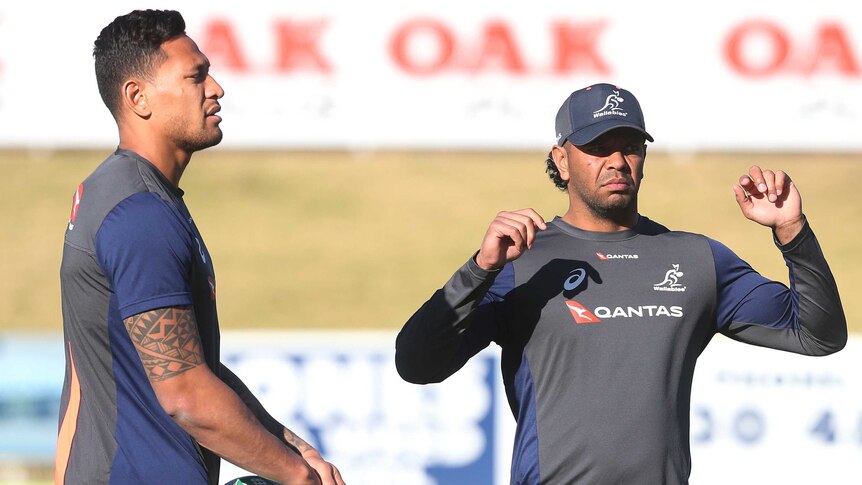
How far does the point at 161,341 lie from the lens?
3.57 m

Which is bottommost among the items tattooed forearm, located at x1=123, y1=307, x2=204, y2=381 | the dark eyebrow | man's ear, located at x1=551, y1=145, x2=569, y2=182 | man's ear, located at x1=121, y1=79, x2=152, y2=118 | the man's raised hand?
tattooed forearm, located at x1=123, y1=307, x2=204, y2=381

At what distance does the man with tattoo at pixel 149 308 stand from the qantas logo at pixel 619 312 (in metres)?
1.11

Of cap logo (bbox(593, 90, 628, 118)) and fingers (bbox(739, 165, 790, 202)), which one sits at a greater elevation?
cap logo (bbox(593, 90, 628, 118))

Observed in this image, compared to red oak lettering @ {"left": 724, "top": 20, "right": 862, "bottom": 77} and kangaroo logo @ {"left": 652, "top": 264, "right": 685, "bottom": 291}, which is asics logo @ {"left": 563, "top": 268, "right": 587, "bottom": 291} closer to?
kangaroo logo @ {"left": 652, "top": 264, "right": 685, "bottom": 291}

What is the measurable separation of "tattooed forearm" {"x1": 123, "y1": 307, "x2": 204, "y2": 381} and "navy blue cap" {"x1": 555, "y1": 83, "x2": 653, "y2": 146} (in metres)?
1.79

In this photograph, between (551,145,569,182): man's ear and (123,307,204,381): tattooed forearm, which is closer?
(123,307,204,381): tattooed forearm

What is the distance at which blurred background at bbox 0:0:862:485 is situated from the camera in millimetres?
18031

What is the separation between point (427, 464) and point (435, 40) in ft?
31.2

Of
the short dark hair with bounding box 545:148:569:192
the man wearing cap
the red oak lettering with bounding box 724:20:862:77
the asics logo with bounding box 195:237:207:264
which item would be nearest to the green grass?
the red oak lettering with bounding box 724:20:862:77

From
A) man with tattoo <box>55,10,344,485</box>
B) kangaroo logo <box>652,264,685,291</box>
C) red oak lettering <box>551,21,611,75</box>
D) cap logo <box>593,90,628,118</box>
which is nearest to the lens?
man with tattoo <box>55,10,344,485</box>

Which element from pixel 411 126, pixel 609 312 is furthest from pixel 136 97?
pixel 411 126

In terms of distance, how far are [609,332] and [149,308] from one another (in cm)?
169

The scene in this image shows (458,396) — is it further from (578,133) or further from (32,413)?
(578,133)

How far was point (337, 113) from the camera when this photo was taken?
1853cm
